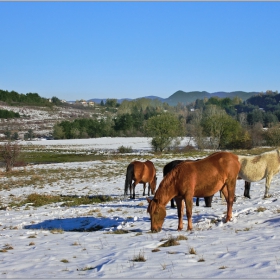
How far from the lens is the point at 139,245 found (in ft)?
28.5

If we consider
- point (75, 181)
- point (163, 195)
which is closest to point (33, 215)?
point (163, 195)

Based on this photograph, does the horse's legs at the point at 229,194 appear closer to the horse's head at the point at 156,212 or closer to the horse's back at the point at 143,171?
the horse's head at the point at 156,212

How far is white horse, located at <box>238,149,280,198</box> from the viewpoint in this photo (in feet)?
46.3

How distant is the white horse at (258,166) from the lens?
14109mm

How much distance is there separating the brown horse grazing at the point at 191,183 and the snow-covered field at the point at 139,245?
0.59 m

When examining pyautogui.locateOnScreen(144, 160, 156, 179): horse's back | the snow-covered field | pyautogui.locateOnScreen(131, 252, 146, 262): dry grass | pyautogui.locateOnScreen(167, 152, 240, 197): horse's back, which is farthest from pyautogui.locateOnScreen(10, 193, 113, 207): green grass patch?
pyautogui.locateOnScreen(131, 252, 146, 262): dry grass

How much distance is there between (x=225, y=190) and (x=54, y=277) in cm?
624

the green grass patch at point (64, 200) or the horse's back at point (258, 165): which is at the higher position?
the horse's back at point (258, 165)

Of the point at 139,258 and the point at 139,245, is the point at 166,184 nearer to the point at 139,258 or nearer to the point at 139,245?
the point at 139,245

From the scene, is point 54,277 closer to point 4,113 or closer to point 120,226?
point 120,226

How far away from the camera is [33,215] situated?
15023 millimetres

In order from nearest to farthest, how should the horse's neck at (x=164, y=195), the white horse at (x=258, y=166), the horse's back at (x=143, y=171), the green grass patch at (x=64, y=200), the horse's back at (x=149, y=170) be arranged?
the horse's neck at (x=164, y=195) → the white horse at (x=258, y=166) → the green grass patch at (x=64, y=200) → the horse's back at (x=143, y=171) → the horse's back at (x=149, y=170)

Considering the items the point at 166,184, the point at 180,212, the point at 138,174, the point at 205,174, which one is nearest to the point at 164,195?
the point at 166,184

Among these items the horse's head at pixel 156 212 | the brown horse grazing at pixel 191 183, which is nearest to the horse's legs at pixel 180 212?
the brown horse grazing at pixel 191 183
